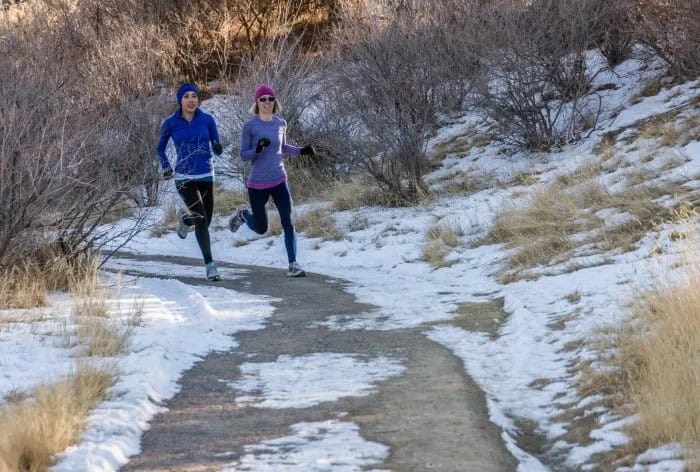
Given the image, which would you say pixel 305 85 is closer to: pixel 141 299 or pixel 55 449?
pixel 141 299

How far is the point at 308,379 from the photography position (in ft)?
16.8

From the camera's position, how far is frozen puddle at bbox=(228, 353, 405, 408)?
474cm

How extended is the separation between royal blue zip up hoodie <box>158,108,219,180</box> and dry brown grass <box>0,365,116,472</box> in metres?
4.12

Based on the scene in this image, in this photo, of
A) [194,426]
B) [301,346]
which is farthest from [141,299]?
[194,426]

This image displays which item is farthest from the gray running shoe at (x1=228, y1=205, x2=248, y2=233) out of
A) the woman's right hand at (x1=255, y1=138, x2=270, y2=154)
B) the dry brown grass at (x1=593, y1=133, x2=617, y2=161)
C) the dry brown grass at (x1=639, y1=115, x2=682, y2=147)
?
the dry brown grass at (x1=639, y1=115, x2=682, y2=147)

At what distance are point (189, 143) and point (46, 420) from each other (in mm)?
4961

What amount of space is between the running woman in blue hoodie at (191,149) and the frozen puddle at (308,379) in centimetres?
326

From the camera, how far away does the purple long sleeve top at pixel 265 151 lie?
28.3 ft

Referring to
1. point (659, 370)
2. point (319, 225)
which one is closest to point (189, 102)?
point (319, 225)

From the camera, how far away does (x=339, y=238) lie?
460 inches

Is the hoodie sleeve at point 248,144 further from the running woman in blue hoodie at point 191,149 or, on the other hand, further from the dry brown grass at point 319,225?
the dry brown grass at point 319,225

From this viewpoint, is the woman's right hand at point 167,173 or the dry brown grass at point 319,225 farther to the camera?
the dry brown grass at point 319,225

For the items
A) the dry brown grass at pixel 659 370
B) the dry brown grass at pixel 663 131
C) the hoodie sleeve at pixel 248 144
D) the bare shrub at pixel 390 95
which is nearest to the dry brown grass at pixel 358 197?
the bare shrub at pixel 390 95

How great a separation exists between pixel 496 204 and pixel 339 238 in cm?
205
